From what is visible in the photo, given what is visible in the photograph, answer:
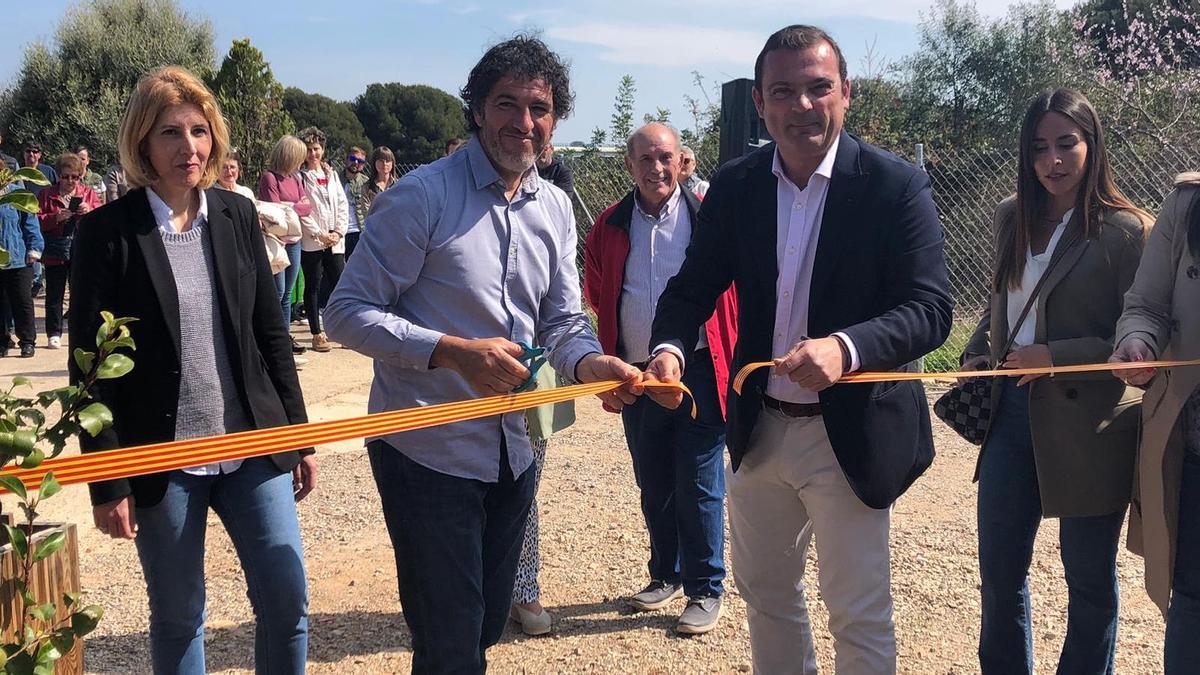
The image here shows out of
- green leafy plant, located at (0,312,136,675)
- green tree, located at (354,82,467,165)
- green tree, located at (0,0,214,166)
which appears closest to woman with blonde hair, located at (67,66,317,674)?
green leafy plant, located at (0,312,136,675)

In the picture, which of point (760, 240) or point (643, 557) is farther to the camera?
point (643, 557)

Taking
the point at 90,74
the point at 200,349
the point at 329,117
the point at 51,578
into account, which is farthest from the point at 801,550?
the point at 329,117

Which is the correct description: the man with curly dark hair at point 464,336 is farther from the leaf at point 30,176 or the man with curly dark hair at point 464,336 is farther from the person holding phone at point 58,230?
the person holding phone at point 58,230

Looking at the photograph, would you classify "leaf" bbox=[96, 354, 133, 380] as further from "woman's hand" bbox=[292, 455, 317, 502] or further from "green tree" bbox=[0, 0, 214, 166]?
"green tree" bbox=[0, 0, 214, 166]

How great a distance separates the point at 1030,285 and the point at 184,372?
8.90 ft

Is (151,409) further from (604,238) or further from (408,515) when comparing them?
(604,238)

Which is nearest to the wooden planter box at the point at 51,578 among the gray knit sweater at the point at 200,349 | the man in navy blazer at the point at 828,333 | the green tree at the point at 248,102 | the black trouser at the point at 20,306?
the gray knit sweater at the point at 200,349

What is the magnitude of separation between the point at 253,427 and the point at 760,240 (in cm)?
163

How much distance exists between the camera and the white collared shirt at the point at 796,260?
121 inches

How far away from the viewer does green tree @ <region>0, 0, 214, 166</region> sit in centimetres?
2208

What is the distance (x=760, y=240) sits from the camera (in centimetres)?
312

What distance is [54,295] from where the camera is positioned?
1162cm

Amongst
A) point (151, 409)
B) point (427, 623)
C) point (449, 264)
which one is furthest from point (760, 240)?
point (151, 409)

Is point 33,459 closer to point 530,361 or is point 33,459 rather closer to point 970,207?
point 530,361
